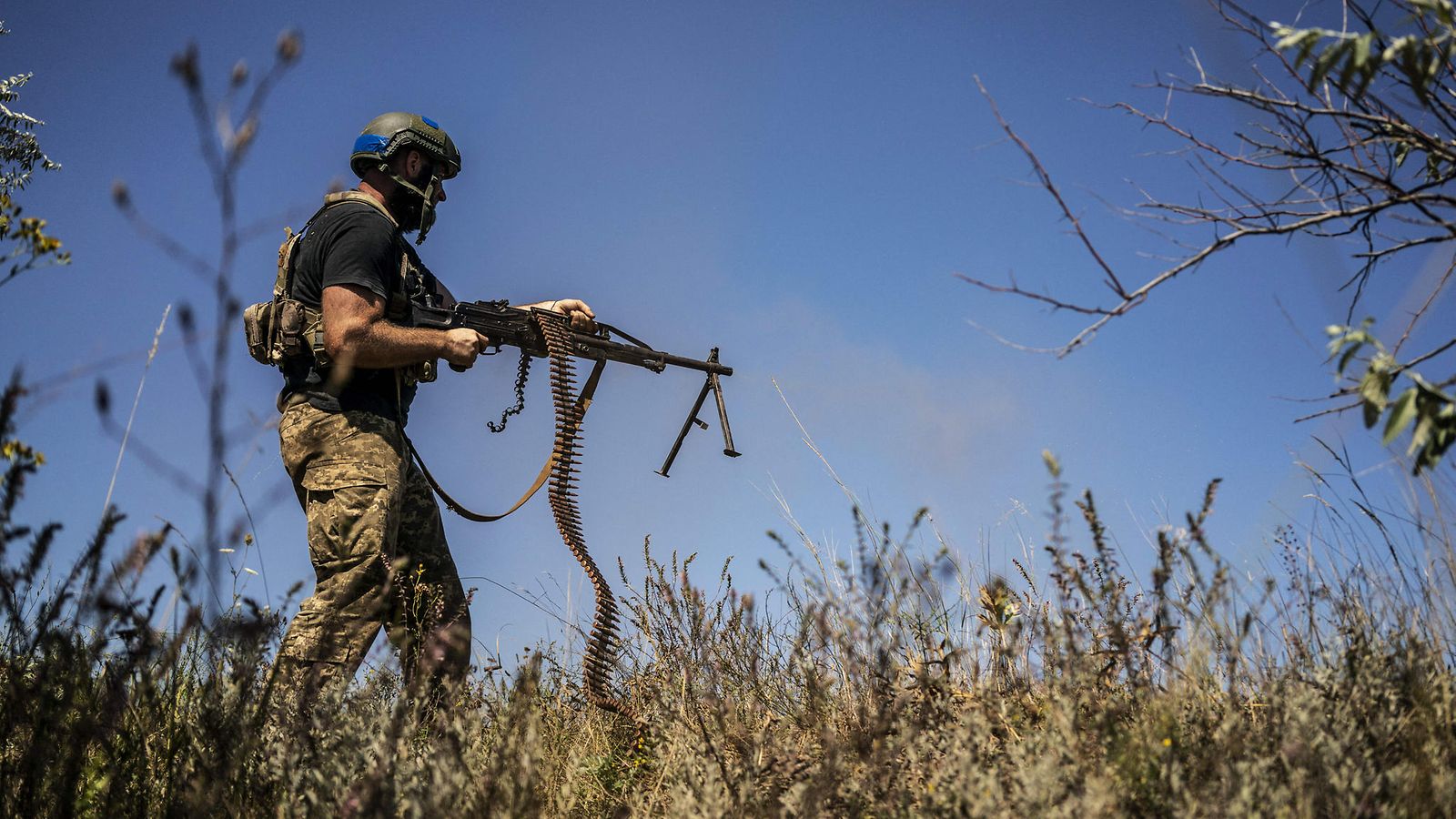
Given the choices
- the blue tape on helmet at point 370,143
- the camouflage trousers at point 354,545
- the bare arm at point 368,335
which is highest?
the blue tape on helmet at point 370,143

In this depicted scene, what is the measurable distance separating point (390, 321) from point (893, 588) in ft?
9.67

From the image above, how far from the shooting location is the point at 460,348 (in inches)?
207

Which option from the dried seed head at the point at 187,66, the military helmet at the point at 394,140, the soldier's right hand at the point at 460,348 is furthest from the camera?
the military helmet at the point at 394,140

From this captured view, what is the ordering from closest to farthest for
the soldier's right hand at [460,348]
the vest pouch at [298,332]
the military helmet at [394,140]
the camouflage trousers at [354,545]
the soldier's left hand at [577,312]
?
the camouflage trousers at [354,545] → the vest pouch at [298,332] → the soldier's right hand at [460,348] → the military helmet at [394,140] → the soldier's left hand at [577,312]

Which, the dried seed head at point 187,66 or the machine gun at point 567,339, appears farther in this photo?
the machine gun at point 567,339

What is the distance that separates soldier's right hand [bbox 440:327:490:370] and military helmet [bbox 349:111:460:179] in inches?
42.1

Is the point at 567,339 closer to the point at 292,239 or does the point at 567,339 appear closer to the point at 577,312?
the point at 577,312

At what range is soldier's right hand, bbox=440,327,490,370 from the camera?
5.24m

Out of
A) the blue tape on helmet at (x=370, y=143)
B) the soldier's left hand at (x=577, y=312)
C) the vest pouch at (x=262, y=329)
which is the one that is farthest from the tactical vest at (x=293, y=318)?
the soldier's left hand at (x=577, y=312)

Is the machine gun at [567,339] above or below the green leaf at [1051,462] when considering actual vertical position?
above

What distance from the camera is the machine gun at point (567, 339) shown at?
5762 mm

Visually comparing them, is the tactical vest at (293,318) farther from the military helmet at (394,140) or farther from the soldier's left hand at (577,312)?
the soldier's left hand at (577,312)

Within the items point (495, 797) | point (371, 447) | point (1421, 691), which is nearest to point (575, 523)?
point (371, 447)

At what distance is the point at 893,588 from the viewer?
397cm
